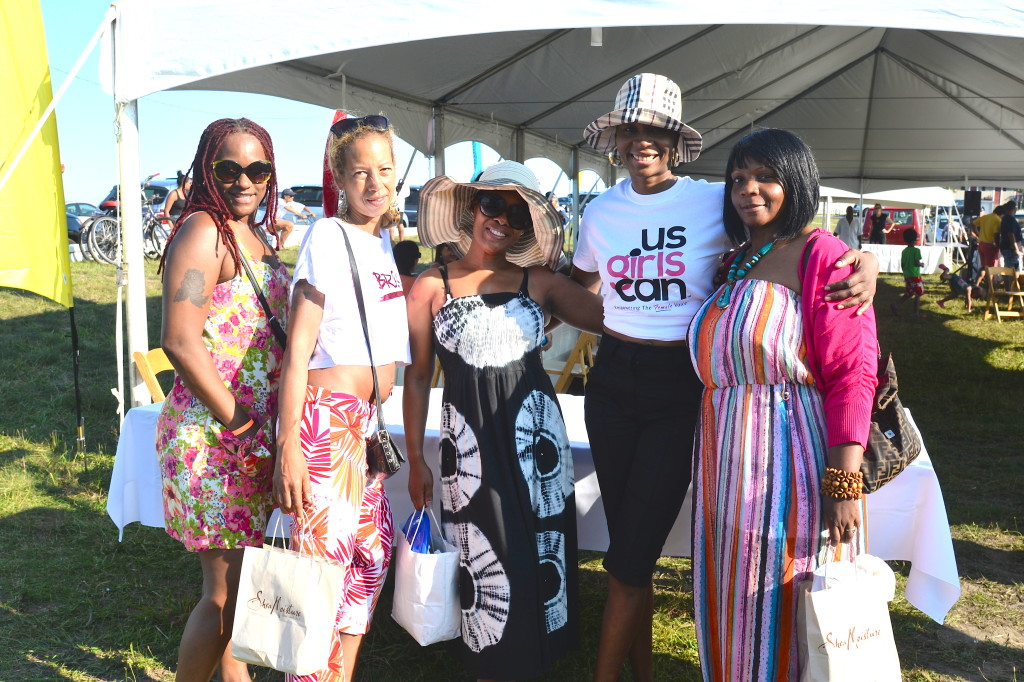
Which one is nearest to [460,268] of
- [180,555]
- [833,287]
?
[833,287]

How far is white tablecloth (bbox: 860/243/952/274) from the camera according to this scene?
67.7ft

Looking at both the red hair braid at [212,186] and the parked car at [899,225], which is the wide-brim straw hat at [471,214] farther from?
the parked car at [899,225]

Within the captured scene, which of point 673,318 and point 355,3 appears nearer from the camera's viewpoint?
point 673,318

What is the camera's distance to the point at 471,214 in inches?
94.7

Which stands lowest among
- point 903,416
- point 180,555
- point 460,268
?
point 180,555

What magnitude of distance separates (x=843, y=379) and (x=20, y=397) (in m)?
6.60

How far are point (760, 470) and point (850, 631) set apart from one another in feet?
1.26

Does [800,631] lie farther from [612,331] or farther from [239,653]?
[239,653]

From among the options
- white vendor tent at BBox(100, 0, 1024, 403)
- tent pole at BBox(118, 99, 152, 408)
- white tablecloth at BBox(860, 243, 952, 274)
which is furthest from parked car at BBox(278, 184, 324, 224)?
tent pole at BBox(118, 99, 152, 408)

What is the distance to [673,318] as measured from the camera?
2.09 metres

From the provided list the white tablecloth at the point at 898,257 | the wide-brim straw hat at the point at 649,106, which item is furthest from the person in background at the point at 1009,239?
the wide-brim straw hat at the point at 649,106

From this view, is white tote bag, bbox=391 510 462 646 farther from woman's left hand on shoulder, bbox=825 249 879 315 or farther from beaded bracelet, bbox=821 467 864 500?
woman's left hand on shoulder, bbox=825 249 879 315

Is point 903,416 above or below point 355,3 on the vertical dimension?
below

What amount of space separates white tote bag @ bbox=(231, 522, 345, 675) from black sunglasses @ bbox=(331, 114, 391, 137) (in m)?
1.04
